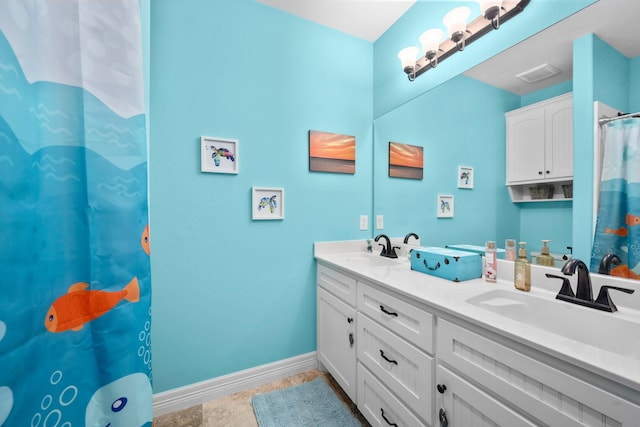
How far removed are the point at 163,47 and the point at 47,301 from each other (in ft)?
5.17

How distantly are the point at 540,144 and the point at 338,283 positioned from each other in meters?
1.24

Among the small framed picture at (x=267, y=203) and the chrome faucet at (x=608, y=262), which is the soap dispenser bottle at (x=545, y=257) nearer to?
the chrome faucet at (x=608, y=262)

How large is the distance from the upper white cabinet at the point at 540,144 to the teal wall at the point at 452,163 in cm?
5

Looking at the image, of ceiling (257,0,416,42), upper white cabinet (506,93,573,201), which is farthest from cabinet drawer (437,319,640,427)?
ceiling (257,0,416,42)

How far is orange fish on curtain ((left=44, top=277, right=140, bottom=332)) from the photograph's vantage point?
475 millimetres

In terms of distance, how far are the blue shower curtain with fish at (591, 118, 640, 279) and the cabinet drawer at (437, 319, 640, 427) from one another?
58 cm

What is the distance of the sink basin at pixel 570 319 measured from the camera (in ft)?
2.39

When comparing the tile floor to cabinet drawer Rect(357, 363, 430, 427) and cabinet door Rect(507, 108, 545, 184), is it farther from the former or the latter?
cabinet door Rect(507, 108, 545, 184)

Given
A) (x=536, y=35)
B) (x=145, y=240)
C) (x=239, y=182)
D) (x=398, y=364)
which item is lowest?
(x=398, y=364)

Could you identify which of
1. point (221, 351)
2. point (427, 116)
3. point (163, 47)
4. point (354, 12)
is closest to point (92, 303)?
point (221, 351)

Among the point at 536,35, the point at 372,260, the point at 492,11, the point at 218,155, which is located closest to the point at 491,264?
the point at 372,260

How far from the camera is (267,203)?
5.69 ft

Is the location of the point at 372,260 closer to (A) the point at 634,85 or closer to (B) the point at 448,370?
(B) the point at 448,370

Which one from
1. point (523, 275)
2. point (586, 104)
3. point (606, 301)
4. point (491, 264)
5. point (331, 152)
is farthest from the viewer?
point (331, 152)
